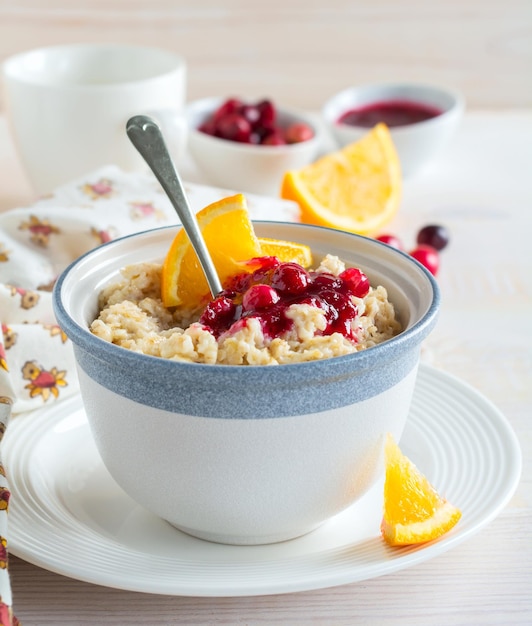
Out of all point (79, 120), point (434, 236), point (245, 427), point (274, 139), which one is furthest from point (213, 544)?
point (274, 139)

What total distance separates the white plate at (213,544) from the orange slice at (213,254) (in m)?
0.28

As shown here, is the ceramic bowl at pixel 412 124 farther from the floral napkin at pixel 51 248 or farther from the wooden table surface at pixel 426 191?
the floral napkin at pixel 51 248

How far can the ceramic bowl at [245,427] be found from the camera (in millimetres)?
990

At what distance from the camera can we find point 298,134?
2520 millimetres

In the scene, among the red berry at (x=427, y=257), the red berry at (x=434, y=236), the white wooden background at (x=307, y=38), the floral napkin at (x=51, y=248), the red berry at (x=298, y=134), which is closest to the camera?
the floral napkin at (x=51, y=248)

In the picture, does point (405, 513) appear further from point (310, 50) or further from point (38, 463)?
point (310, 50)

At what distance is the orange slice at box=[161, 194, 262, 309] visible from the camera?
1249 millimetres

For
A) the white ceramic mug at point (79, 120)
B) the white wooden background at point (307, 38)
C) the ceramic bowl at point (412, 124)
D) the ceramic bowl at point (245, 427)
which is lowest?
the white wooden background at point (307, 38)

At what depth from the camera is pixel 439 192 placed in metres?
2.62

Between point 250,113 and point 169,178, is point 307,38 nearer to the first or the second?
point 250,113

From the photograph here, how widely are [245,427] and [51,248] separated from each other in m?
0.91

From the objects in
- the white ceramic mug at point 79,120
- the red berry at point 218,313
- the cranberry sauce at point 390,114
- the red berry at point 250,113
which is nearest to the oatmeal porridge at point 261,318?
the red berry at point 218,313

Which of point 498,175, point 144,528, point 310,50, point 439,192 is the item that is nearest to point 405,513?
point 144,528

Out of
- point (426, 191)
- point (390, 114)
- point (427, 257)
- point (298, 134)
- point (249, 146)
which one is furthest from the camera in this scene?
point (390, 114)
